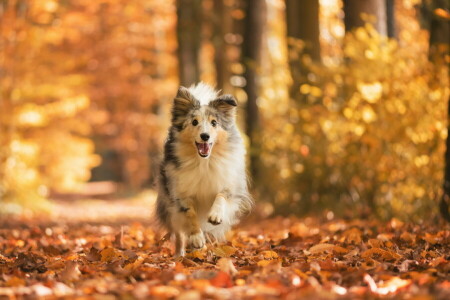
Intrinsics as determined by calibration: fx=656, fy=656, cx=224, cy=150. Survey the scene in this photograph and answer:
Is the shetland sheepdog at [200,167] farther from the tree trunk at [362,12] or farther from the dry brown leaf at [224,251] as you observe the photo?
the tree trunk at [362,12]

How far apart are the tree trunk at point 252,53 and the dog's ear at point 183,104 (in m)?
8.42

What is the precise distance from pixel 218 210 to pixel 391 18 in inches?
378

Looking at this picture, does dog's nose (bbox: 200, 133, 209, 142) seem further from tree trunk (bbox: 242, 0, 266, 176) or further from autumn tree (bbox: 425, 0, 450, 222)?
tree trunk (bbox: 242, 0, 266, 176)

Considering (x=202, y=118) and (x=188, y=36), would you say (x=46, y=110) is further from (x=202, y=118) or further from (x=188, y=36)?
(x=202, y=118)

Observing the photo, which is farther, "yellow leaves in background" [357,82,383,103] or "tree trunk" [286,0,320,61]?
"tree trunk" [286,0,320,61]

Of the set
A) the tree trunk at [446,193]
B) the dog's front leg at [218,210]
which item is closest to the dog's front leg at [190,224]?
the dog's front leg at [218,210]

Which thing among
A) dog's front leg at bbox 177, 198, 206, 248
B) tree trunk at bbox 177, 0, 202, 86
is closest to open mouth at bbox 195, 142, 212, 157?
dog's front leg at bbox 177, 198, 206, 248

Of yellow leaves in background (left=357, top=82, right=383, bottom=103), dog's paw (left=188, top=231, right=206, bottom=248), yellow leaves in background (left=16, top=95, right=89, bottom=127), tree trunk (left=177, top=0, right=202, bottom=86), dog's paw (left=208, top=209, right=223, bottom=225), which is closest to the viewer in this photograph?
dog's paw (left=208, top=209, right=223, bottom=225)

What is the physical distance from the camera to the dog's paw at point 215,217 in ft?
21.3

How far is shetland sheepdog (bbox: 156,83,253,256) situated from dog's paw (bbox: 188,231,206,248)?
3.0 inches

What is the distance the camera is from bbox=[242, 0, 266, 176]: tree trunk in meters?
15.9

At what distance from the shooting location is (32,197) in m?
17.0

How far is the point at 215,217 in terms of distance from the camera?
21.3ft

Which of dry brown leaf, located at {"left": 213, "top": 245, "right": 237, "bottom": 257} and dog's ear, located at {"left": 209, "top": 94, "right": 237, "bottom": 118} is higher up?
dog's ear, located at {"left": 209, "top": 94, "right": 237, "bottom": 118}
